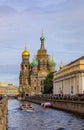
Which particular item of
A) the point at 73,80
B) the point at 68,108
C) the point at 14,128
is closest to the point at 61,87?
the point at 73,80

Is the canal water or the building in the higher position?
the building

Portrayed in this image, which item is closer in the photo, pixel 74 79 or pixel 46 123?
pixel 46 123

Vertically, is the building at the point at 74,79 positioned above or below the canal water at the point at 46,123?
above

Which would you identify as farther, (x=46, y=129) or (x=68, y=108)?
(x=68, y=108)

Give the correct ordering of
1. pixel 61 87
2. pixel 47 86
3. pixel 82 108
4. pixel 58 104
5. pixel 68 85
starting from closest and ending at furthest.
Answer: pixel 82 108 → pixel 58 104 → pixel 68 85 → pixel 61 87 → pixel 47 86

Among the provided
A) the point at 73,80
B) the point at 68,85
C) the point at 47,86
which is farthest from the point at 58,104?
the point at 47,86

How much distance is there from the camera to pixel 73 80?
105 metres

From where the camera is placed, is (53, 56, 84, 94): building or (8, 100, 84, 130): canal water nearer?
(8, 100, 84, 130): canal water

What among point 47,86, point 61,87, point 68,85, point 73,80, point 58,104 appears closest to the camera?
point 58,104

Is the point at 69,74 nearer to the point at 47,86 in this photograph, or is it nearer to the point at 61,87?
the point at 61,87

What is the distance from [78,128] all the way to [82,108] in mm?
16169

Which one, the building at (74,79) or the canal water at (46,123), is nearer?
the canal water at (46,123)

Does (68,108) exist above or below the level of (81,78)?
below

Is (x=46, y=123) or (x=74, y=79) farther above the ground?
(x=74, y=79)
